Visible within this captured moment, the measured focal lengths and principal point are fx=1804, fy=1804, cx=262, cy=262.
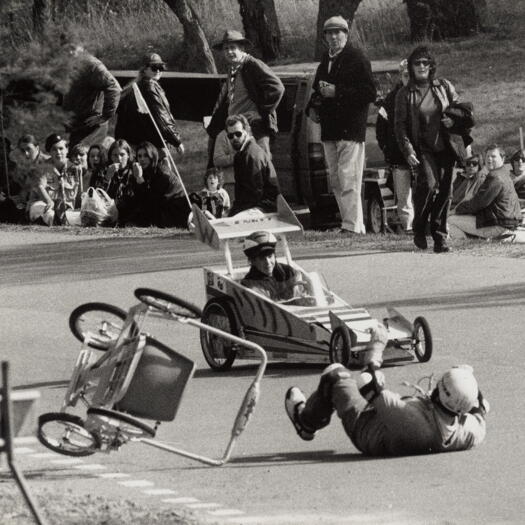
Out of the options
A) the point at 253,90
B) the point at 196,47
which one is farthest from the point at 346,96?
the point at 196,47

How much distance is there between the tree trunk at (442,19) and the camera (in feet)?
110

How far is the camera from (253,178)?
16.9 metres

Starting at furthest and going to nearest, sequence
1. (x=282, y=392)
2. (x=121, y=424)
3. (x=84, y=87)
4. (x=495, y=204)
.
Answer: (x=495, y=204)
(x=282, y=392)
(x=121, y=424)
(x=84, y=87)

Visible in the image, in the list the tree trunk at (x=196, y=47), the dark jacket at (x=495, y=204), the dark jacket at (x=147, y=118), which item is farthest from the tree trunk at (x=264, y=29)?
the dark jacket at (x=495, y=204)

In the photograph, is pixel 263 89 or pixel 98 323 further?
pixel 263 89

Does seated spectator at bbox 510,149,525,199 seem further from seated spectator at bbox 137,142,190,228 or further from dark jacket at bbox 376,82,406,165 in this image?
seated spectator at bbox 137,142,190,228

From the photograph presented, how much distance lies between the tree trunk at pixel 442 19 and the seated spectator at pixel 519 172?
13039 millimetres

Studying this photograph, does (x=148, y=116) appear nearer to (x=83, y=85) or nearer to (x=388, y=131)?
(x=388, y=131)

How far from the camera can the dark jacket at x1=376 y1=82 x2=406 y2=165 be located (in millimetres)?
18719

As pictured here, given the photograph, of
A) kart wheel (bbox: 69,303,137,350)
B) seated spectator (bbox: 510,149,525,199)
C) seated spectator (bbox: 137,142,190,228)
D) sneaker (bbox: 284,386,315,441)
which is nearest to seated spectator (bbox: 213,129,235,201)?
seated spectator (bbox: 137,142,190,228)

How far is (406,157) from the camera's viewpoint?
56.9ft

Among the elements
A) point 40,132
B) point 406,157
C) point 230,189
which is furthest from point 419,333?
point 230,189

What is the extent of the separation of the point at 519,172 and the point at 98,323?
1033cm

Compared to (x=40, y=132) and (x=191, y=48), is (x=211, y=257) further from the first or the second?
(x=191, y=48)
